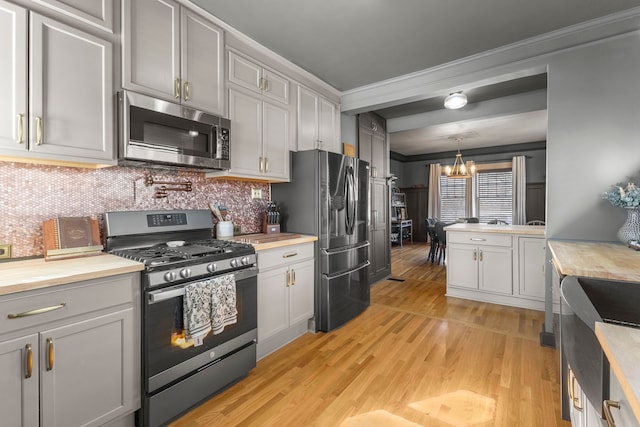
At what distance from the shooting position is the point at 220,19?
2.37 meters

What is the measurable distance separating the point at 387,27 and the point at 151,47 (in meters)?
1.79

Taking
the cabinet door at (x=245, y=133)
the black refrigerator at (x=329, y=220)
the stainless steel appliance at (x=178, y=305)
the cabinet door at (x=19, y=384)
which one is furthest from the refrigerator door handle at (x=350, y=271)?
the cabinet door at (x=19, y=384)

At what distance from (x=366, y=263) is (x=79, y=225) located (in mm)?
2628

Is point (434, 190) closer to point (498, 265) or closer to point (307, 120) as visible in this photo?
point (498, 265)

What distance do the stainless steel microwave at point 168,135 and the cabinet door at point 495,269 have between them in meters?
3.21

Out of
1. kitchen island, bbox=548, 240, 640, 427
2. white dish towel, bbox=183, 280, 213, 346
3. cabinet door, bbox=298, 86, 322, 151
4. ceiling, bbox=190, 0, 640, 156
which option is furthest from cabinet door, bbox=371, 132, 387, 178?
white dish towel, bbox=183, 280, 213, 346

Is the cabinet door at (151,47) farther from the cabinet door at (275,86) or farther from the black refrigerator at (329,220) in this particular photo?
the black refrigerator at (329,220)

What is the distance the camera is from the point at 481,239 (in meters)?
3.73

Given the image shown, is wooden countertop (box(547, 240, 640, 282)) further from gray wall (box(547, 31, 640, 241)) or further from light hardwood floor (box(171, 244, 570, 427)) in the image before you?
light hardwood floor (box(171, 244, 570, 427))

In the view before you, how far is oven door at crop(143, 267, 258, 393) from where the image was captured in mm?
1594

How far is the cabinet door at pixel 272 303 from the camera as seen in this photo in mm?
2363

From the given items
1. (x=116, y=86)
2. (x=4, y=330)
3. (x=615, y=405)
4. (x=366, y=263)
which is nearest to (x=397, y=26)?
(x=116, y=86)

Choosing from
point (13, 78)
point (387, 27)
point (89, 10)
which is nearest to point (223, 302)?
point (13, 78)

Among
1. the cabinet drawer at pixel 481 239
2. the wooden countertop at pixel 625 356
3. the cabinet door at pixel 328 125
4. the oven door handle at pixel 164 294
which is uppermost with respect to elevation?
the cabinet door at pixel 328 125
